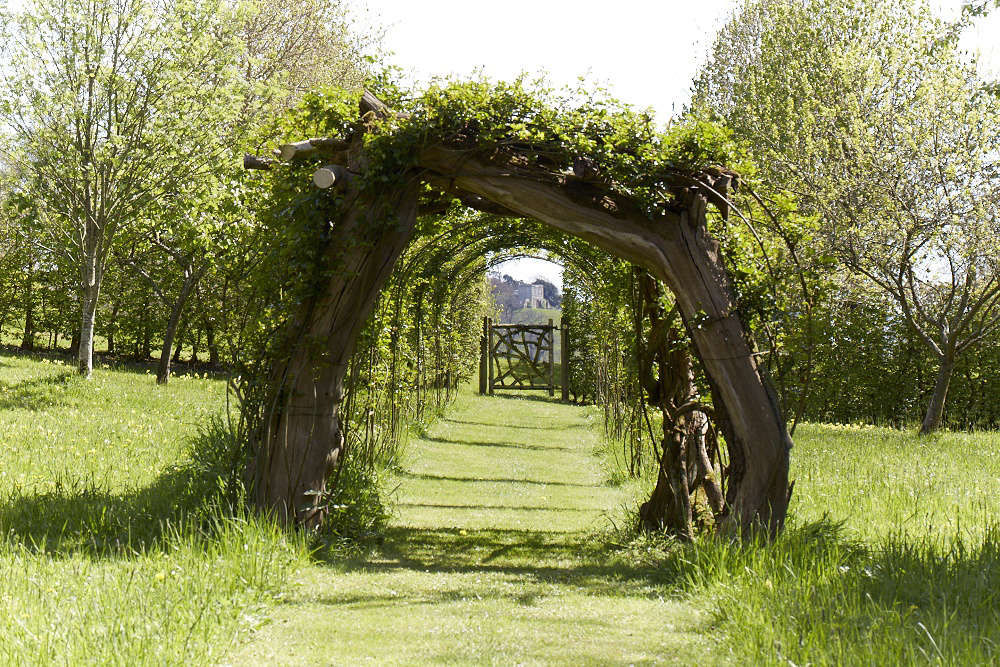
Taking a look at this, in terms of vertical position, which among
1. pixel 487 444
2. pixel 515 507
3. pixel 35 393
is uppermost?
pixel 35 393

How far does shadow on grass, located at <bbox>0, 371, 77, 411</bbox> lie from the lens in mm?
10308

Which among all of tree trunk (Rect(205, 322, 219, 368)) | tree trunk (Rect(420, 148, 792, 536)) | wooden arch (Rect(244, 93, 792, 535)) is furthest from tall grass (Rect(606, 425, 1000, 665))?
tree trunk (Rect(205, 322, 219, 368))

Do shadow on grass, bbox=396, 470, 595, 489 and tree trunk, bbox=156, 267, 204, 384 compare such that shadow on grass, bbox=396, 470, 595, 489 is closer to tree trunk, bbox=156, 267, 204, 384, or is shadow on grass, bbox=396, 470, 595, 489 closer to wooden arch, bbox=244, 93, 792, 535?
wooden arch, bbox=244, 93, 792, 535

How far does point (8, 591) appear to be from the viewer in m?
3.61

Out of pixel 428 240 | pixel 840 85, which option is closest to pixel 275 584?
pixel 428 240

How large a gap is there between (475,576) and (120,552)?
1.98 m

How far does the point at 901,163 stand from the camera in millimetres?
13750

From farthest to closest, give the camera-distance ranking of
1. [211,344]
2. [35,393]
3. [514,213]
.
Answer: [211,344] < [35,393] < [514,213]

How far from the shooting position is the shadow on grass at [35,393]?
33.8ft

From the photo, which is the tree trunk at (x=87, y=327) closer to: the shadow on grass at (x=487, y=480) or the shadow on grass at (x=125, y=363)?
the shadow on grass at (x=125, y=363)

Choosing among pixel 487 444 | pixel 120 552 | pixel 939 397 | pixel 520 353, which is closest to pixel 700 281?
pixel 120 552

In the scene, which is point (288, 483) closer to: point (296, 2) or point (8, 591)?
point (8, 591)

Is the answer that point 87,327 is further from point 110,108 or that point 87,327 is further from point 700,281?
point 700,281

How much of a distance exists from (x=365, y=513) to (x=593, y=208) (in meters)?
2.79
